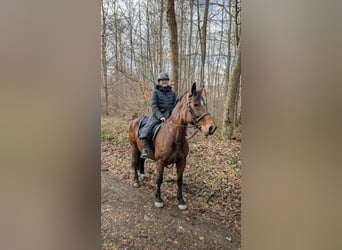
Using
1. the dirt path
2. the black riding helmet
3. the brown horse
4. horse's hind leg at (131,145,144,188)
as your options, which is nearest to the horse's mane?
the brown horse

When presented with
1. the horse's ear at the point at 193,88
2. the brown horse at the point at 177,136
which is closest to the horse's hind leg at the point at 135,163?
the brown horse at the point at 177,136

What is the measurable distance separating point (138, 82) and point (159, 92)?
0.10 metres

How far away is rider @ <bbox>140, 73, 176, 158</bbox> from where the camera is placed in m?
0.96

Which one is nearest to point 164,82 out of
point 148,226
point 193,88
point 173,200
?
point 193,88

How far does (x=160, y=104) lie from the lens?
969 millimetres

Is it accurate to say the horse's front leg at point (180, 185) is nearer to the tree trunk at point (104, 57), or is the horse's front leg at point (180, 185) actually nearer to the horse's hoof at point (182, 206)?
the horse's hoof at point (182, 206)

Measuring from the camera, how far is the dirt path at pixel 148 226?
36.2 inches

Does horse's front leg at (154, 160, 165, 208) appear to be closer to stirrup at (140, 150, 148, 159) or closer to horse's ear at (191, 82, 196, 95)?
stirrup at (140, 150, 148, 159)
